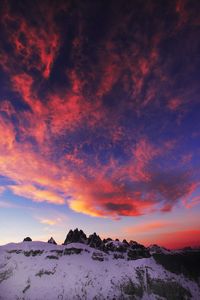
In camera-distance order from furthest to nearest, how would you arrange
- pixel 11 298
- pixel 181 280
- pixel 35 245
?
pixel 35 245 → pixel 181 280 → pixel 11 298

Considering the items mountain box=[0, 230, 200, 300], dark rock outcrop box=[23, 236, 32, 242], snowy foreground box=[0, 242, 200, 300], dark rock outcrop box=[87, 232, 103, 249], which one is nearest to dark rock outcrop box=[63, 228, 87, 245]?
dark rock outcrop box=[87, 232, 103, 249]

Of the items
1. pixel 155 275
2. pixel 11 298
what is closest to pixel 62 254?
pixel 11 298

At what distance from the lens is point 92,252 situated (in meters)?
159

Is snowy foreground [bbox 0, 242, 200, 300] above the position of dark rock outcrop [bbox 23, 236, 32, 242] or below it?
below

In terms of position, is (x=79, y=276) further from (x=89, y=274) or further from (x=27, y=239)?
(x=27, y=239)

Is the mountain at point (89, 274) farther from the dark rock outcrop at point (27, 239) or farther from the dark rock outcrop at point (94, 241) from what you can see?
the dark rock outcrop at point (27, 239)

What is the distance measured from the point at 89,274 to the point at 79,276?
5511 mm

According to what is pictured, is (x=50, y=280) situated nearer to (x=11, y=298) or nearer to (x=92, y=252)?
(x=11, y=298)

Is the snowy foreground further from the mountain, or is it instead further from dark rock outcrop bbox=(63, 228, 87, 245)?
dark rock outcrop bbox=(63, 228, 87, 245)

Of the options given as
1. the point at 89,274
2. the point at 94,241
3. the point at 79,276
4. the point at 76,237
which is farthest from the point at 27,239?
the point at 89,274

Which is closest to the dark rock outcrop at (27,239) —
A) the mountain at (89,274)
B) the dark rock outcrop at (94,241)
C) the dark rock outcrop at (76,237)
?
the mountain at (89,274)

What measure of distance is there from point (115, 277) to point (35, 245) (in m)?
54.1

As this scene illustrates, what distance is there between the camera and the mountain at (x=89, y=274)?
121625 mm

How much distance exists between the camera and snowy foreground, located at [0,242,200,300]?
12138 centimetres
